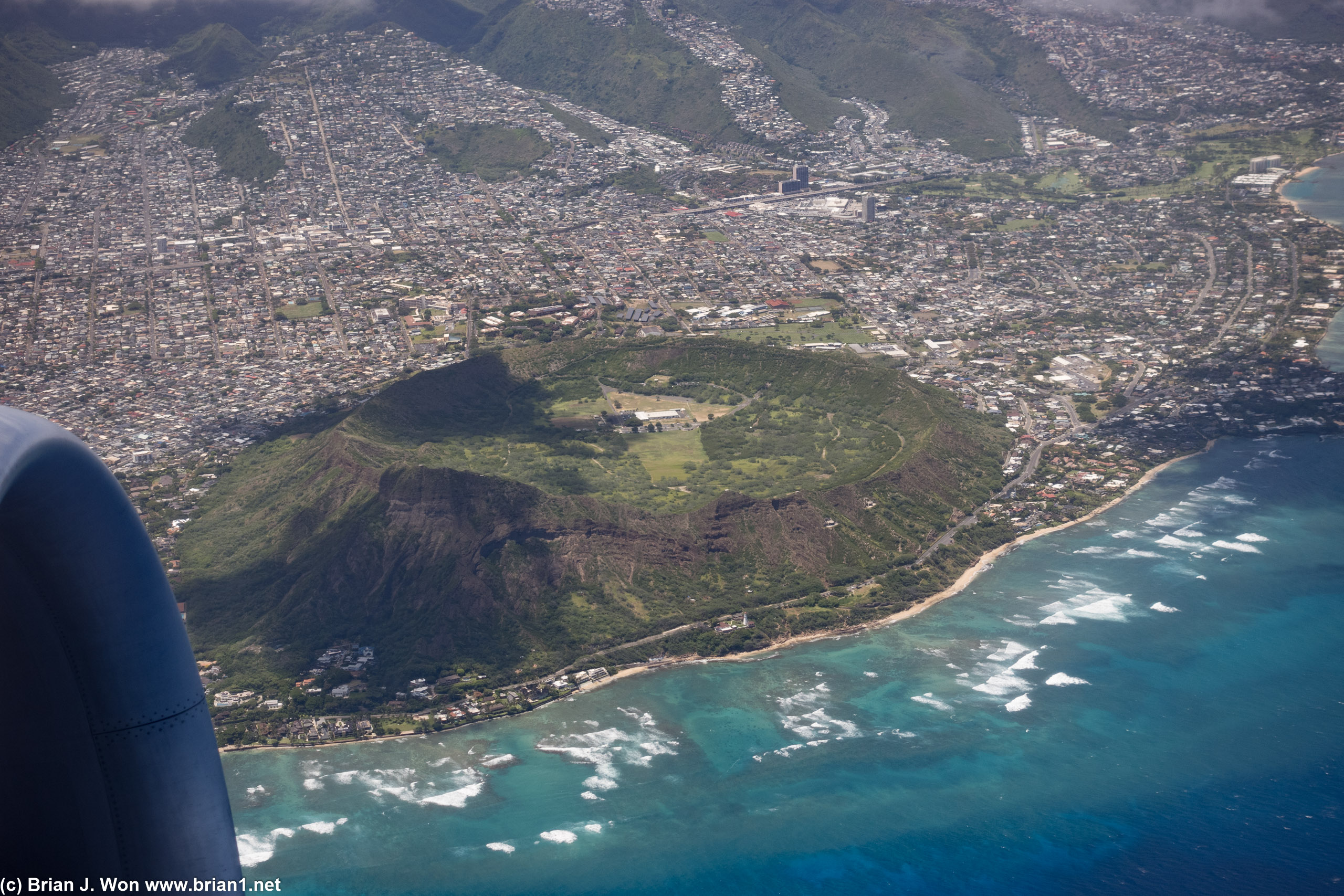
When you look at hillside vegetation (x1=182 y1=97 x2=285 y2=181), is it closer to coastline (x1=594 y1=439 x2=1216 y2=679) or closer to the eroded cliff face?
the eroded cliff face

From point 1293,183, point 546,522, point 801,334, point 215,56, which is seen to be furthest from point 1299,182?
point 215,56

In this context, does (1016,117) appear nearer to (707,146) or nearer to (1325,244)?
(707,146)

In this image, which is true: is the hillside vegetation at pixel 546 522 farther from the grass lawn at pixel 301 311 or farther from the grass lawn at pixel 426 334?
the grass lawn at pixel 301 311

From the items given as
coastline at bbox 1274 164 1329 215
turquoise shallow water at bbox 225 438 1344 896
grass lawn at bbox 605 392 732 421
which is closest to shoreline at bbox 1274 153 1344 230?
coastline at bbox 1274 164 1329 215

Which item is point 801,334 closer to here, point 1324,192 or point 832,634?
point 832,634

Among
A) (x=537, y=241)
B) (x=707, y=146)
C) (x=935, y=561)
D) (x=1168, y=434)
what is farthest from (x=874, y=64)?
(x=935, y=561)

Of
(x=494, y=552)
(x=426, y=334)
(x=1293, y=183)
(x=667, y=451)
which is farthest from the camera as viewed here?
(x=1293, y=183)
